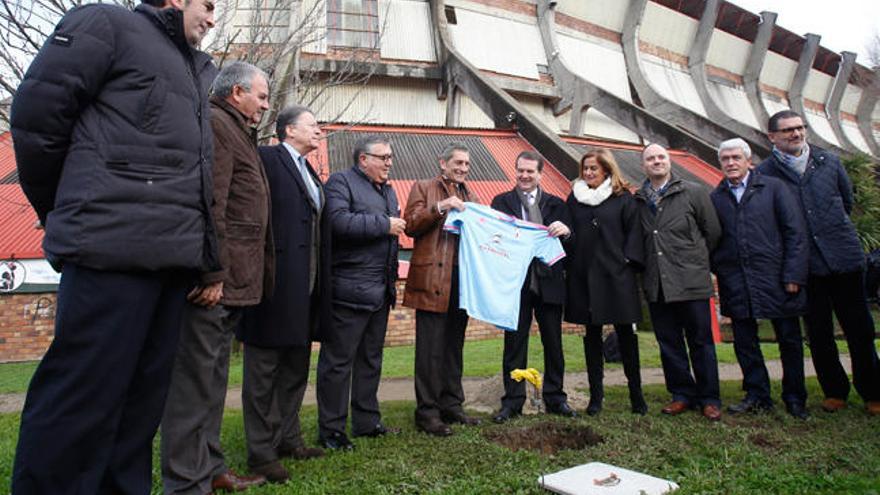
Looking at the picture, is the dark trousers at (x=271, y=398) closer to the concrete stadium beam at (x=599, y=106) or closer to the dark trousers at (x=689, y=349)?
the dark trousers at (x=689, y=349)

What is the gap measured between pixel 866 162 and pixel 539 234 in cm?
1256

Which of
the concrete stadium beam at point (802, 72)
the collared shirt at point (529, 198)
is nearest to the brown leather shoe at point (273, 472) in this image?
the collared shirt at point (529, 198)

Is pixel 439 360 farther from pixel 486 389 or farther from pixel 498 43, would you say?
pixel 498 43

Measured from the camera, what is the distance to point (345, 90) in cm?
1719

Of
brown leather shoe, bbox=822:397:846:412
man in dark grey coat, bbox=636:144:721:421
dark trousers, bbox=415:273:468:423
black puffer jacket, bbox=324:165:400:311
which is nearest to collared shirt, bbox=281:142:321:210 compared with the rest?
black puffer jacket, bbox=324:165:400:311

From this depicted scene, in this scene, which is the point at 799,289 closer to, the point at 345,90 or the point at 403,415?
the point at 403,415

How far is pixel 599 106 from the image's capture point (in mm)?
18531

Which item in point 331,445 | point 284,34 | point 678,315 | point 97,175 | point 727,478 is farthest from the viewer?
point 284,34

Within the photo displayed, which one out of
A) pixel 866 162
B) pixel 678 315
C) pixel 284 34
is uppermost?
pixel 284 34

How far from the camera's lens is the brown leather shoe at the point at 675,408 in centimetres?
465

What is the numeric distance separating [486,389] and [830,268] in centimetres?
317

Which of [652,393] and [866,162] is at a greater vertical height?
[866,162]

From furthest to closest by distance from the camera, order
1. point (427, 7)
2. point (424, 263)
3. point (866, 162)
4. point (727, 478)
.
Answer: point (427, 7) → point (866, 162) → point (424, 263) → point (727, 478)

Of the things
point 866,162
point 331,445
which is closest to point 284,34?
point 331,445
